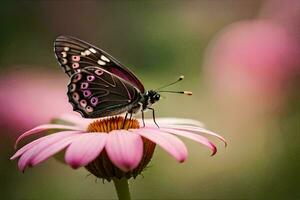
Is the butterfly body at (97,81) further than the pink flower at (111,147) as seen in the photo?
Yes

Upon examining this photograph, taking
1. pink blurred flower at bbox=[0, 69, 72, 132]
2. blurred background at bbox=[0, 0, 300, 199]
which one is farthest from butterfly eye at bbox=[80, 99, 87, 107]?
pink blurred flower at bbox=[0, 69, 72, 132]

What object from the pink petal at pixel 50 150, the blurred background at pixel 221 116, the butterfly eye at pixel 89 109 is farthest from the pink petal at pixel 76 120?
the pink petal at pixel 50 150

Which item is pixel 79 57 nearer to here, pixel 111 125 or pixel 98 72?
pixel 98 72

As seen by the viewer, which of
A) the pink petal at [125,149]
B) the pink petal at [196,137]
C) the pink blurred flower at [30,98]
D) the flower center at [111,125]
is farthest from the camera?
the pink blurred flower at [30,98]

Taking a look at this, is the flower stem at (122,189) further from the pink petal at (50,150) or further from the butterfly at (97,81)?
the butterfly at (97,81)

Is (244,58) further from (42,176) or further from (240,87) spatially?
(42,176)

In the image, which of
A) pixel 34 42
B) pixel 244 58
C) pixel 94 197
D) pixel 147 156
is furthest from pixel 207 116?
pixel 34 42

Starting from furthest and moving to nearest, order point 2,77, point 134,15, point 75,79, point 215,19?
point 134,15
point 215,19
point 2,77
point 75,79
